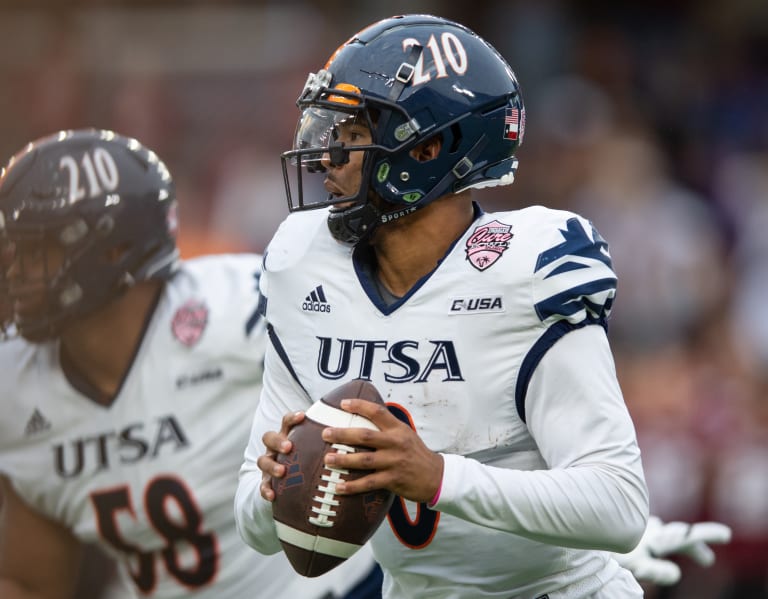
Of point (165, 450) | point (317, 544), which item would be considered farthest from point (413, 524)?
point (165, 450)

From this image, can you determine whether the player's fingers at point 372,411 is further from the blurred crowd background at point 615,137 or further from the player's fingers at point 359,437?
the blurred crowd background at point 615,137

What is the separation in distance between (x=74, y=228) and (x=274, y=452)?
139cm

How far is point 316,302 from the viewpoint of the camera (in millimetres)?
2541

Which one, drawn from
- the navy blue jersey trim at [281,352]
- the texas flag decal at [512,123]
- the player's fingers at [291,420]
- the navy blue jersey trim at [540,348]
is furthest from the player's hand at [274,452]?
the texas flag decal at [512,123]

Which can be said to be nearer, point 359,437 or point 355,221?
point 359,437

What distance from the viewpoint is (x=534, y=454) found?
241 centimetres

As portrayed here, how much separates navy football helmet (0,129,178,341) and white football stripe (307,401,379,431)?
139 cm

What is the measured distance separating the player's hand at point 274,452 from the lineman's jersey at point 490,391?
18cm

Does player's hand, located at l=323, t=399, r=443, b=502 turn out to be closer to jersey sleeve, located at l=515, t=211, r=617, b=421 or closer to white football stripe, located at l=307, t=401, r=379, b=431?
white football stripe, located at l=307, t=401, r=379, b=431

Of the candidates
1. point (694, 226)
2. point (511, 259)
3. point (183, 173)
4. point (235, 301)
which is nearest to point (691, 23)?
point (694, 226)

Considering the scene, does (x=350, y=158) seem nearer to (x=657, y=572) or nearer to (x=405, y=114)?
(x=405, y=114)

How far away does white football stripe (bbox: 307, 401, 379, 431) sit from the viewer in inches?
85.5

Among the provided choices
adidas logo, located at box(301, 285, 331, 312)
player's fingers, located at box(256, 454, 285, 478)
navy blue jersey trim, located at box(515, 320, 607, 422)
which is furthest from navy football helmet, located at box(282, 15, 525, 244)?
player's fingers, located at box(256, 454, 285, 478)

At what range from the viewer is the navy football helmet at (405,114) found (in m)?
2.45
